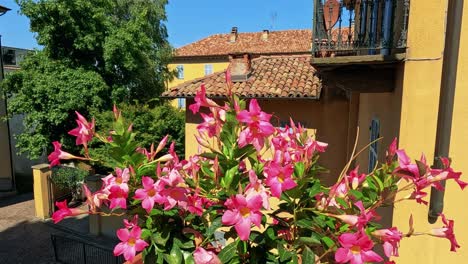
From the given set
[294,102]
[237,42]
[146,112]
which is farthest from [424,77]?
[237,42]

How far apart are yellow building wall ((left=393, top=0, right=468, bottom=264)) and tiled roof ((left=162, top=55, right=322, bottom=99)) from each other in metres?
4.93

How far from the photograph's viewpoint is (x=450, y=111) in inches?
103

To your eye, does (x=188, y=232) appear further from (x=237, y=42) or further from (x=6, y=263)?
(x=237, y=42)

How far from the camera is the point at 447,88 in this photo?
2.61 metres

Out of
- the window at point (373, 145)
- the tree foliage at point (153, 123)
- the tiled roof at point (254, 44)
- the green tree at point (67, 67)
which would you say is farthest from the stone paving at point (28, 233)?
the tiled roof at point (254, 44)

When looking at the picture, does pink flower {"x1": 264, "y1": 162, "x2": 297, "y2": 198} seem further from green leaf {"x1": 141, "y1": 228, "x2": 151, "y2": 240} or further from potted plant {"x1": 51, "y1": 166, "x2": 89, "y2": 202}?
potted plant {"x1": 51, "y1": 166, "x2": 89, "y2": 202}

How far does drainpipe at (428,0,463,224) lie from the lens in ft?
8.41

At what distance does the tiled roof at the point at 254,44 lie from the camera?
88.6 feet

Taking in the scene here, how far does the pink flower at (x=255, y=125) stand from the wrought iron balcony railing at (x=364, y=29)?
2.27m

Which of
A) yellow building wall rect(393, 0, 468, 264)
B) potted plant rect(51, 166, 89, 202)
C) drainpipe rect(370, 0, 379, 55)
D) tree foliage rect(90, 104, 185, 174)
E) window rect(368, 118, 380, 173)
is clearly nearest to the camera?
yellow building wall rect(393, 0, 468, 264)

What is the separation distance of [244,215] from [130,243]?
56 cm

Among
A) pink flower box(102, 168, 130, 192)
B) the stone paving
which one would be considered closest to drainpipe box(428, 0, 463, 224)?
pink flower box(102, 168, 130, 192)

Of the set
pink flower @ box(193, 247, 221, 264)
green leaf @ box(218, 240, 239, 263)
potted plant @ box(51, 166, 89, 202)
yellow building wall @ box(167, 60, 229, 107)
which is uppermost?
yellow building wall @ box(167, 60, 229, 107)

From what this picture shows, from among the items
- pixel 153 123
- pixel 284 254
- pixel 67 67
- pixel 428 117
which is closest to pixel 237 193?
pixel 284 254
